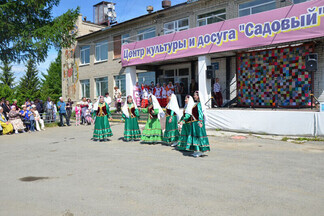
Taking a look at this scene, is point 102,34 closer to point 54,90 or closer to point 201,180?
point 201,180

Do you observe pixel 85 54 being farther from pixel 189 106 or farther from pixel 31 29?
pixel 189 106

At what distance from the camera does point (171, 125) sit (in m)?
9.42

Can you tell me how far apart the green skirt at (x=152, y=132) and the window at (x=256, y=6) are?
9.41m

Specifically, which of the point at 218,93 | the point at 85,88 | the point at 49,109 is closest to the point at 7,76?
the point at 85,88

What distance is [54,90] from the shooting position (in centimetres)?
5262

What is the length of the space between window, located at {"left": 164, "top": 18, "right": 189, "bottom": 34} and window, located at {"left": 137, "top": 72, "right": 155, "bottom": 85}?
11.7 feet

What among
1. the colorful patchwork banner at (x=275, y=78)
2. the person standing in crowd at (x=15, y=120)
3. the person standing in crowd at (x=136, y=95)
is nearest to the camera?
the colorful patchwork banner at (x=275, y=78)

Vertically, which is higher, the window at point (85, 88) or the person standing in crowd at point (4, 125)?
the window at point (85, 88)

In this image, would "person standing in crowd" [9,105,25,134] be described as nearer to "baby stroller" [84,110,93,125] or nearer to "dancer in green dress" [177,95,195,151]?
"baby stroller" [84,110,93,125]

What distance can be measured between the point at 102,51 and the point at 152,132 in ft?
56.4

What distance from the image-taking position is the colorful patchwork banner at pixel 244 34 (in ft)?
35.6

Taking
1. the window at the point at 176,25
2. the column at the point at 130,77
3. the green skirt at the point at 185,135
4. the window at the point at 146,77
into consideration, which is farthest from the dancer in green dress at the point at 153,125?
the window at the point at 146,77

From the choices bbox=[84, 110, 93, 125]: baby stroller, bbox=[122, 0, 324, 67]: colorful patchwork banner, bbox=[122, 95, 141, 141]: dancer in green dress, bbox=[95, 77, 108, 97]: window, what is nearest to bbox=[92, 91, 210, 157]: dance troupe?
bbox=[122, 95, 141, 141]: dancer in green dress

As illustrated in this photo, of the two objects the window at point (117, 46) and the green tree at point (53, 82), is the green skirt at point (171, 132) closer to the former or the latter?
the window at point (117, 46)
